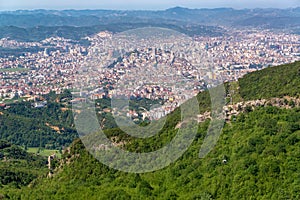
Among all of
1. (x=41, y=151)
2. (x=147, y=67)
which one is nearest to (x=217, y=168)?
(x=41, y=151)

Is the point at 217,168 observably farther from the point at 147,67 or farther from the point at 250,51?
the point at 250,51

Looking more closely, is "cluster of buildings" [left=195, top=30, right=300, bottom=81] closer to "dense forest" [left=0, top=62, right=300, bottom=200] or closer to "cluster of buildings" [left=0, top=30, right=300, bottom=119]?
"cluster of buildings" [left=0, top=30, right=300, bottom=119]

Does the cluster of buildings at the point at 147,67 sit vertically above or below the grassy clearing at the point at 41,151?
above

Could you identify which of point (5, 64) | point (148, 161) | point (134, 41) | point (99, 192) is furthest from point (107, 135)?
point (5, 64)

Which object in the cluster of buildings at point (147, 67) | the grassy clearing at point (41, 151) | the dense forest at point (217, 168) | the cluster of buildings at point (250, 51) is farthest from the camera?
the cluster of buildings at point (250, 51)

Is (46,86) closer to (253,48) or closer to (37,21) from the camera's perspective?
(253,48)

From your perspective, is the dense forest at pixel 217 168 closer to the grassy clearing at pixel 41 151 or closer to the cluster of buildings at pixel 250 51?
the grassy clearing at pixel 41 151

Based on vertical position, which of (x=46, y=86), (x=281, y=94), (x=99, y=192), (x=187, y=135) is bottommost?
(x=46, y=86)

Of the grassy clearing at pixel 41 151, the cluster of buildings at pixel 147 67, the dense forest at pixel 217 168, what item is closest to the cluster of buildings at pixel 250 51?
the cluster of buildings at pixel 147 67
